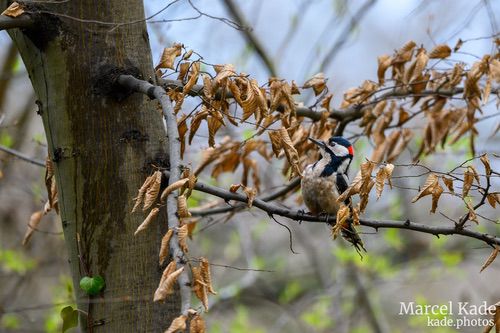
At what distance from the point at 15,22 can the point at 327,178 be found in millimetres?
2380

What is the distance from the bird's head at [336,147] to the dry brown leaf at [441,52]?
2.41 ft

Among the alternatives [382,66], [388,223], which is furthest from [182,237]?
[382,66]

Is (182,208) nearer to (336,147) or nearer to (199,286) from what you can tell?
(199,286)

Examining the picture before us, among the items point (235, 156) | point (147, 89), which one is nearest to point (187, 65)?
point (147, 89)

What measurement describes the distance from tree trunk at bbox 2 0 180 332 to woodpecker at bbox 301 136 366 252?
1.76 metres

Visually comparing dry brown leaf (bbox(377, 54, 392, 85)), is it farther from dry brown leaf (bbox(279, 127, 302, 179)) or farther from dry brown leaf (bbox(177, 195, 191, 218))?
dry brown leaf (bbox(177, 195, 191, 218))

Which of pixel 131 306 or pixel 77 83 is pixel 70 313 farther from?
pixel 77 83

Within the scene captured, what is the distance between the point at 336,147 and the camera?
14.9 feet

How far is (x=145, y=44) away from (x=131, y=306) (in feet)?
3.62

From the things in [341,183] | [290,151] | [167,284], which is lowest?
[167,284]

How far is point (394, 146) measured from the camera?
4543 mm

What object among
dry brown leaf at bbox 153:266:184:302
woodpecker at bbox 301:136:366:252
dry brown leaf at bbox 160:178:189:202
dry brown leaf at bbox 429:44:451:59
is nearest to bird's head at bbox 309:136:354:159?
woodpecker at bbox 301:136:366:252

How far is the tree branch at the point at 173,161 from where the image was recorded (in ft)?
6.51

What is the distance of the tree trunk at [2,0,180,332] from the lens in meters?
2.71
